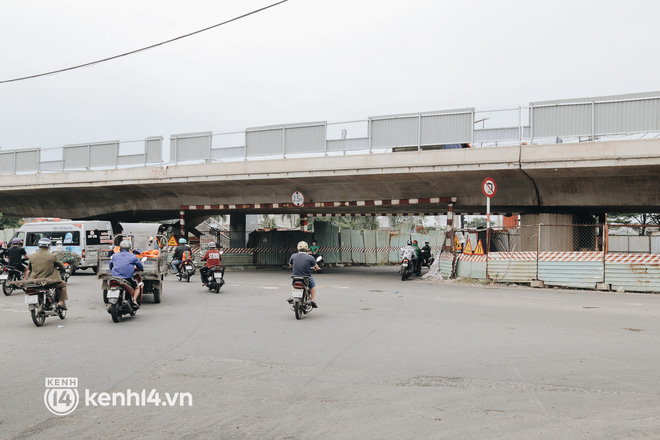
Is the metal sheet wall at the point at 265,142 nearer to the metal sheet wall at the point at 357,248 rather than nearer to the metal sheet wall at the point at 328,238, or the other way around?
the metal sheet wall at the point at 328,238

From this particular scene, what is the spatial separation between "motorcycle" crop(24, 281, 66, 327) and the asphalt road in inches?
7.7

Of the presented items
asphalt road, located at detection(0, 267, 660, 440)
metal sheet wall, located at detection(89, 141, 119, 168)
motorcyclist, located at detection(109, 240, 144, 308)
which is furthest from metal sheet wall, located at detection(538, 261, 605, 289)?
metal sheet wall, located at detection(89, 141, 119, 168)

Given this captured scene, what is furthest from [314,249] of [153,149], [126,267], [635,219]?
[635,219]

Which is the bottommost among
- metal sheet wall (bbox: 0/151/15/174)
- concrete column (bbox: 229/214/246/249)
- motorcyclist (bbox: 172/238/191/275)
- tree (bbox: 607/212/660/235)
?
motorcyclist (bbox: 172/238/191/275)

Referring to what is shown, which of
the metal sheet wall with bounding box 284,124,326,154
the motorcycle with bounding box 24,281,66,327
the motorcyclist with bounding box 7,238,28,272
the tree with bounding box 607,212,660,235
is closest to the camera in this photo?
the motorcycle with bounding box 24,281,66,327

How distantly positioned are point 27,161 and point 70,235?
340 inches

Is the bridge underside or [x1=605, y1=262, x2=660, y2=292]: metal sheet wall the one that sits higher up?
the bridge underside

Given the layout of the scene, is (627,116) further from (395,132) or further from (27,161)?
(27,161)

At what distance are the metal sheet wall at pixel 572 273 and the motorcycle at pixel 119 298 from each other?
12515mm

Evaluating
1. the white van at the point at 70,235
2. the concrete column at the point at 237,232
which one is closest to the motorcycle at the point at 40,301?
the white van at the point at 70,235

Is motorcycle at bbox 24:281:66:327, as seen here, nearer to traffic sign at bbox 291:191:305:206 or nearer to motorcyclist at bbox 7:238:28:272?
motorcyclist at bbox 7:238:28:272

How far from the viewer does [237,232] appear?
36125mm

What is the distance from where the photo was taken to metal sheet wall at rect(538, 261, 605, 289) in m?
17.6

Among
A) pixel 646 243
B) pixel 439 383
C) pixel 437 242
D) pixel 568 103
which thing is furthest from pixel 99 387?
pixel 437 242
